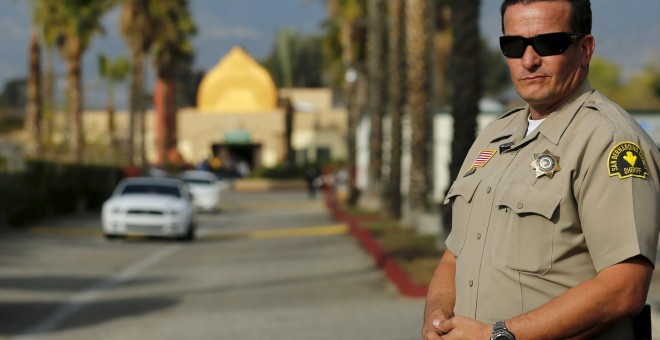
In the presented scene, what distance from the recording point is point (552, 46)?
3.63m

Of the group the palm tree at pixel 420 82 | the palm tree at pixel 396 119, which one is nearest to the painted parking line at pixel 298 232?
the palm tree at pixel 396 119

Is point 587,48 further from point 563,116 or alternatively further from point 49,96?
point 49,96

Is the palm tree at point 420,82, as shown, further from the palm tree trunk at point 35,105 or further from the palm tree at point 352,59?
the palm tree trunk at point 35,105

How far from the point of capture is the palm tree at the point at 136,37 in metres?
56.8

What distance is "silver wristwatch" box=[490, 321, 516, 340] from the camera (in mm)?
3504

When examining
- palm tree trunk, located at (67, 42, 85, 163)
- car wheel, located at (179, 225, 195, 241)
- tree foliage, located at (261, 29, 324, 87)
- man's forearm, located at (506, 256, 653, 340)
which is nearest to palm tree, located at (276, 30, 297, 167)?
tree foliage, located at (261, 29, 324, 87)

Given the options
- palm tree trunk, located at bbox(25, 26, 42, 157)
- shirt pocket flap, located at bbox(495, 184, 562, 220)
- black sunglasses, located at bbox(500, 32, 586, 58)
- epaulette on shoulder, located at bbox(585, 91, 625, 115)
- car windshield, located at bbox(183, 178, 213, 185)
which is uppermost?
black sunglasses, located at bbox(500, 32, 586, 58)

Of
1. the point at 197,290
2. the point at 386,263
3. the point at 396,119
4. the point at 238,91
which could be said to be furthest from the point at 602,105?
the point at 238,91

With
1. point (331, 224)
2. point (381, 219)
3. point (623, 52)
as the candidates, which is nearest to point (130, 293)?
point (381, 219)

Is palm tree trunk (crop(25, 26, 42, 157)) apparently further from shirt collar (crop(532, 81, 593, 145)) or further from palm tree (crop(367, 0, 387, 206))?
shirt collar (crop(532, 81, 593, 145))

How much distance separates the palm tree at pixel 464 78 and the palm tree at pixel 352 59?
27.5 meters

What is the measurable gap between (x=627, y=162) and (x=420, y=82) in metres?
29.3

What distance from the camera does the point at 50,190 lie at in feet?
128

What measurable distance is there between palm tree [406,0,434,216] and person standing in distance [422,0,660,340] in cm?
2744
